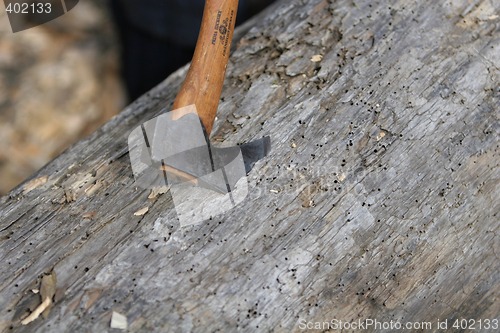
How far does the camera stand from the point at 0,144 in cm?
229

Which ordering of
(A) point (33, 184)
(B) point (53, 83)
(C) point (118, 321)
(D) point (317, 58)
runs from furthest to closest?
(B) point (53, 83)
(D) point (317, 58)
(A) point (33, 184)
(C) point (118, 321)

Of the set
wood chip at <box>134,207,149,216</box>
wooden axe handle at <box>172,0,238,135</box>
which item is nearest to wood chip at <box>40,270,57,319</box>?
wood chip at <box>134,207,149,216</box>

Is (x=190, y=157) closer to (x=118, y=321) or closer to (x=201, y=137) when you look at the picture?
(x=201, y=137)

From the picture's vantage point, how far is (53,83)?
2.35 metres

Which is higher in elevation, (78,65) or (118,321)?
(78,65)

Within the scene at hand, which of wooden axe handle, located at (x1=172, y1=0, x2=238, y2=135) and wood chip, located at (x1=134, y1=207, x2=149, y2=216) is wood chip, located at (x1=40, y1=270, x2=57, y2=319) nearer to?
wood chip, located at (x1=134, y1=207, x2=149, y2=216)

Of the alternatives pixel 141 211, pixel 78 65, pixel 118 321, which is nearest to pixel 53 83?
pixel 78 65

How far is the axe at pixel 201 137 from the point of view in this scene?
124 cm

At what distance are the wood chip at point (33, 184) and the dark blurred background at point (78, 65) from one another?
1.09 metres

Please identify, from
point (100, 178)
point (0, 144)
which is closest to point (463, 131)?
point (100, 178)

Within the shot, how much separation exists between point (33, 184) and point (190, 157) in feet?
2.65

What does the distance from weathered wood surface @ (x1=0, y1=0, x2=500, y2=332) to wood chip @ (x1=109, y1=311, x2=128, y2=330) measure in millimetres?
19

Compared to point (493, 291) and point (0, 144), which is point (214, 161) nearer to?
point (493, 291)

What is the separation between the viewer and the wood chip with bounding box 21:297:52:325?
1.08m
